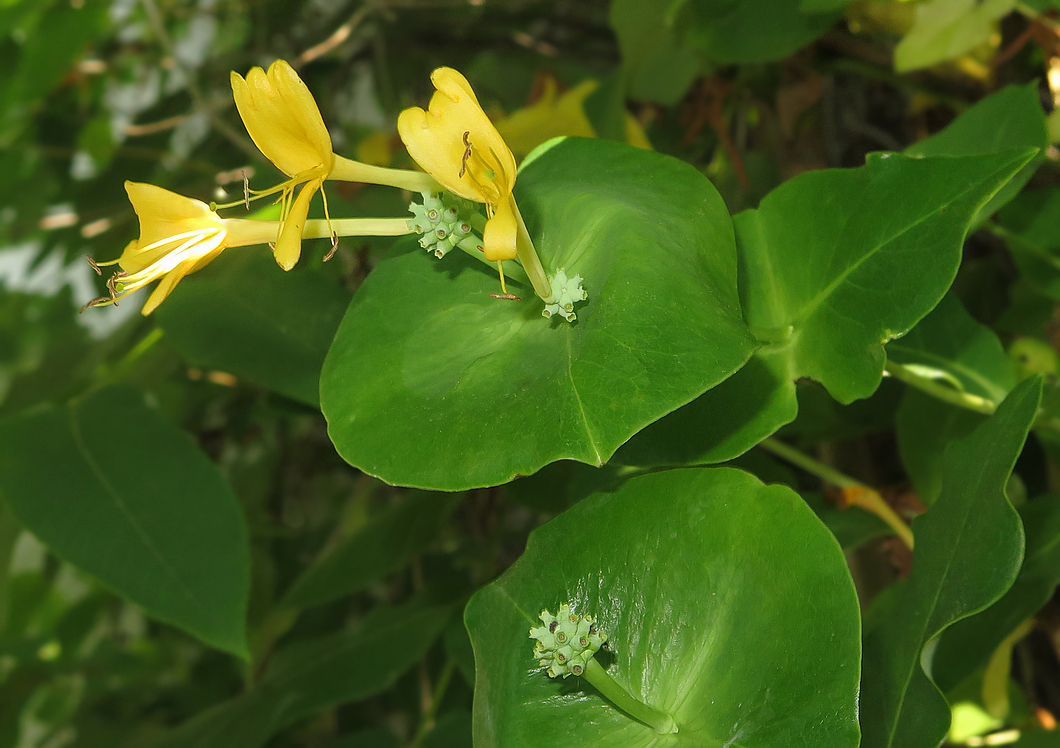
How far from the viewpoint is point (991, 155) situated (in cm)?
21

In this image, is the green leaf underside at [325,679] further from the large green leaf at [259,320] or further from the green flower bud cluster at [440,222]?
the green flower bud cluster at [440,222]

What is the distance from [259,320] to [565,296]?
0.22 m

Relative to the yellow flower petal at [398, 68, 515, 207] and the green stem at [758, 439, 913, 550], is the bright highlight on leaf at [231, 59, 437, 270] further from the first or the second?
the green stem at [758, 439, 913, 550]

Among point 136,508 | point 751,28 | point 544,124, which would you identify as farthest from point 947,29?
point 136,508

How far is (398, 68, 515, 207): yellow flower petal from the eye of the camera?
0.64 feet

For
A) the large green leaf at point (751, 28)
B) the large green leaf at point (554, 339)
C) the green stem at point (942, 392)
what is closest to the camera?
the large green leaf at point (554, 339)

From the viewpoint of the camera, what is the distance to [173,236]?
223mm

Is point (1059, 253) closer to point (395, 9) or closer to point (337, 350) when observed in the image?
point (337, 350)

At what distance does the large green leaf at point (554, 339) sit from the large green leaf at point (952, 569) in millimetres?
76

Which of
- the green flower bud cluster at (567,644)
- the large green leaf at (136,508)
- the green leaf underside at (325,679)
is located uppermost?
the green flower bud cluster at (567,644)

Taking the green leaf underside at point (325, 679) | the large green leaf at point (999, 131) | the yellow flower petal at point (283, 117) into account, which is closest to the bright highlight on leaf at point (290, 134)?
the yellow flower petal at point (283, 117)

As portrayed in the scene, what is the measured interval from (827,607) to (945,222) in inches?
3.8

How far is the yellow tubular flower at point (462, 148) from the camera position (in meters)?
0.19

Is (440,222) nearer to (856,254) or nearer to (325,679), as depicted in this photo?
(856,254)
